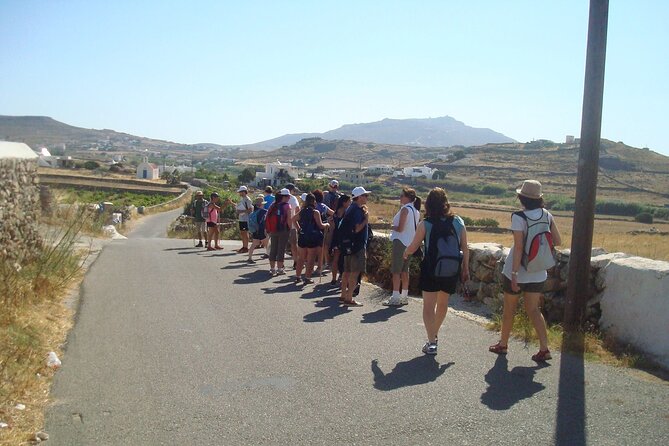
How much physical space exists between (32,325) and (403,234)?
187 inches

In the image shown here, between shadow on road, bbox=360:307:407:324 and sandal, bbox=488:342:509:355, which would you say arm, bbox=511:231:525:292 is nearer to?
sandal, bbox=488:342:509:355

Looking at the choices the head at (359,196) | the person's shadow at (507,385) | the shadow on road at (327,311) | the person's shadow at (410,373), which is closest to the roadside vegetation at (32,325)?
the person's shadow at (410,373)

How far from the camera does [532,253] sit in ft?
20.1

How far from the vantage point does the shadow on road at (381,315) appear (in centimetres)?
813

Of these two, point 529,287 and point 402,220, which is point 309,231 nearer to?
point 402,220

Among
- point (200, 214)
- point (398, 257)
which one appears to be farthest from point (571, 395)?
point (200, 214)

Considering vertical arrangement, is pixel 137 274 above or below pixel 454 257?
below

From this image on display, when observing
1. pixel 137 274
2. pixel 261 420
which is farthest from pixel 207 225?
pixel 261 420

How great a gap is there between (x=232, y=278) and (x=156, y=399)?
6.60 metres

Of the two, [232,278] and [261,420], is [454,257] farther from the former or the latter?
→ [232,278]

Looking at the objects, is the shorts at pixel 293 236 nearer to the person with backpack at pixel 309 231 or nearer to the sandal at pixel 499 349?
the person with backpack at pixel 309 231

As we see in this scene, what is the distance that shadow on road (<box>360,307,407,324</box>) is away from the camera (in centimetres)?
813

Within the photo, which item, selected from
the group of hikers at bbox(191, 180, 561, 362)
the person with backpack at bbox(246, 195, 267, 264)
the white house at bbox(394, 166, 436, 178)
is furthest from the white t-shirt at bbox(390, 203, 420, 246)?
the white house at bbox(394, 166, 436, 178)

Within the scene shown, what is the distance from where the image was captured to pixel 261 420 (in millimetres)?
4750
